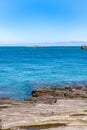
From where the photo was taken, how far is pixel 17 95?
4691 centimetres

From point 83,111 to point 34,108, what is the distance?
12.2 ft

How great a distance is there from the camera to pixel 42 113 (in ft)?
78.8

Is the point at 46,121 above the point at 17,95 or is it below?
above

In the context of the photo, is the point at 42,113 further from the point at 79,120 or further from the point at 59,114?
the point at 79,120

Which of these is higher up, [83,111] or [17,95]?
[83,111]

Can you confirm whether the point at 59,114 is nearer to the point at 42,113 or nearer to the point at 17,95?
the point at 42,113

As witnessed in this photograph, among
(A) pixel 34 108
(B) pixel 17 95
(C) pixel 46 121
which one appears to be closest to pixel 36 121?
(C) pixel 46 121

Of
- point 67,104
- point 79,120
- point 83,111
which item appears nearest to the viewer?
point 79,120

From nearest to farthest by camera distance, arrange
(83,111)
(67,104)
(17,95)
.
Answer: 1. (83,111)
2. (67,104)
3. (17,95)

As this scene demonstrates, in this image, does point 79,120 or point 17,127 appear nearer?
point 17,127

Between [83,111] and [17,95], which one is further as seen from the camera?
[17,95]

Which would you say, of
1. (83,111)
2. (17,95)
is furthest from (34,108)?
(17,95)

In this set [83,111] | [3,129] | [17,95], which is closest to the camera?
[3,129]

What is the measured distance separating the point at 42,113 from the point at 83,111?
293 centimetres
